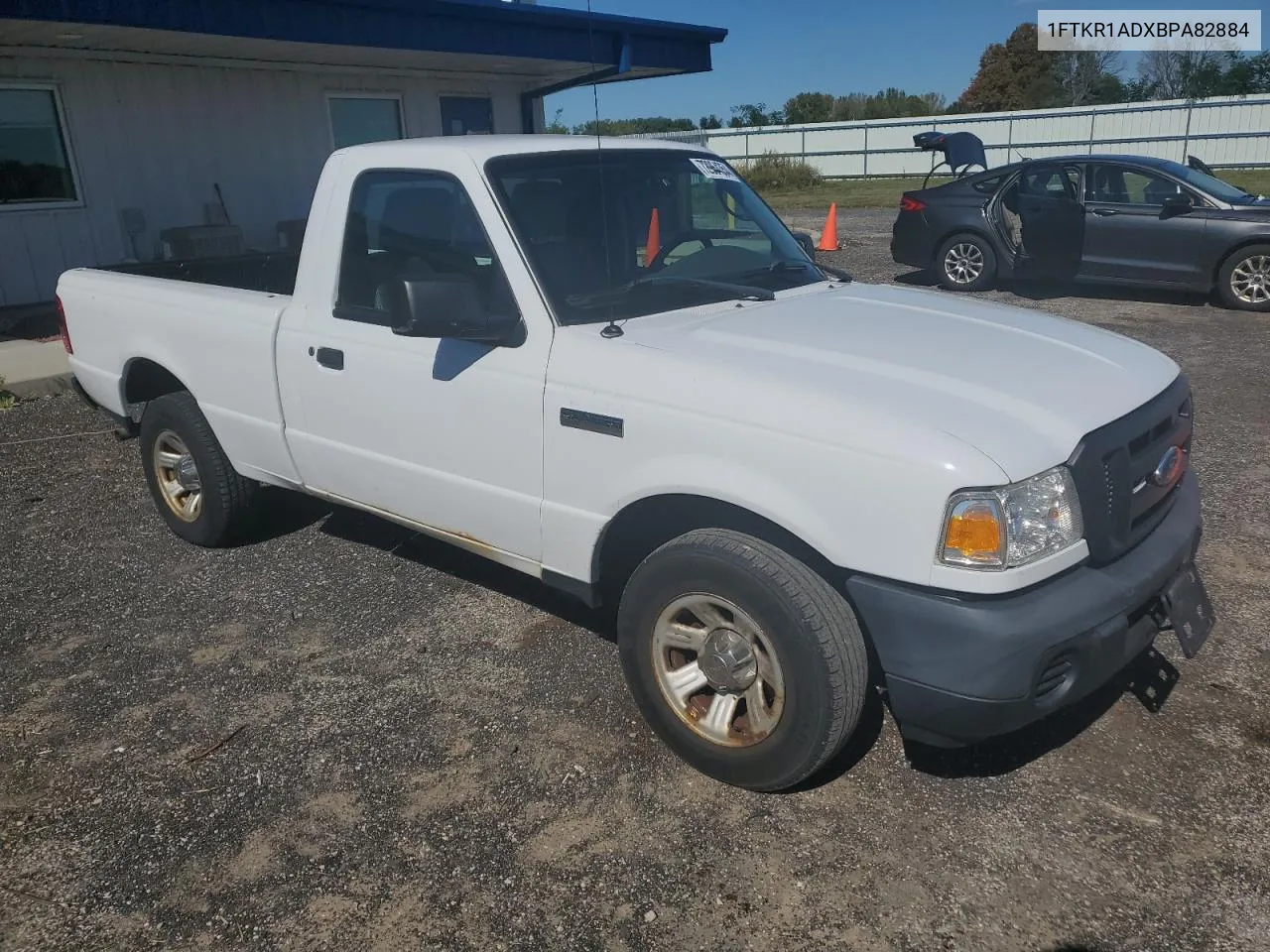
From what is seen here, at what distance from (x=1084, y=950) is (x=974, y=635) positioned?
824mm

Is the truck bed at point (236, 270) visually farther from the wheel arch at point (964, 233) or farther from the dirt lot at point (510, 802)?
the wheel arch at point (964, 233)

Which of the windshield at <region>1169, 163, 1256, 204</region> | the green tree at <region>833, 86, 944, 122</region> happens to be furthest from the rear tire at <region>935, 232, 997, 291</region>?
the green tree at <region>833, 86, 944, 122</region>

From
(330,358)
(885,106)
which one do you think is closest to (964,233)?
(330,358)

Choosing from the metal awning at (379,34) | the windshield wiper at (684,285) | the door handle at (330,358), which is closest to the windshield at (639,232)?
the windshield wiper at (684,285)

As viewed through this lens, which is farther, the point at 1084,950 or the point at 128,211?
the point at 128,211

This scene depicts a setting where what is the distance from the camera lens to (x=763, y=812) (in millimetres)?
3033

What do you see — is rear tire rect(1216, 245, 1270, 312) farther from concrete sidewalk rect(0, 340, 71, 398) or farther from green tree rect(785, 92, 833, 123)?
green tree rect(785, 92, 833, 123)

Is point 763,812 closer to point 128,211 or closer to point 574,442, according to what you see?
point 574,442

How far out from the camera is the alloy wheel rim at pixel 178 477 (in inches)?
197

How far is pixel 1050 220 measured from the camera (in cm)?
1141

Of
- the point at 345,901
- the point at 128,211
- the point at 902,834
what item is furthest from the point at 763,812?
the point at 128,211

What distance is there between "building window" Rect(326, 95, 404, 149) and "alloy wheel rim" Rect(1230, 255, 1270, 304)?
10583 mm

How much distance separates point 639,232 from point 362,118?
456 inches

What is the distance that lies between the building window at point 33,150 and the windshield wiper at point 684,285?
10.2 meters
